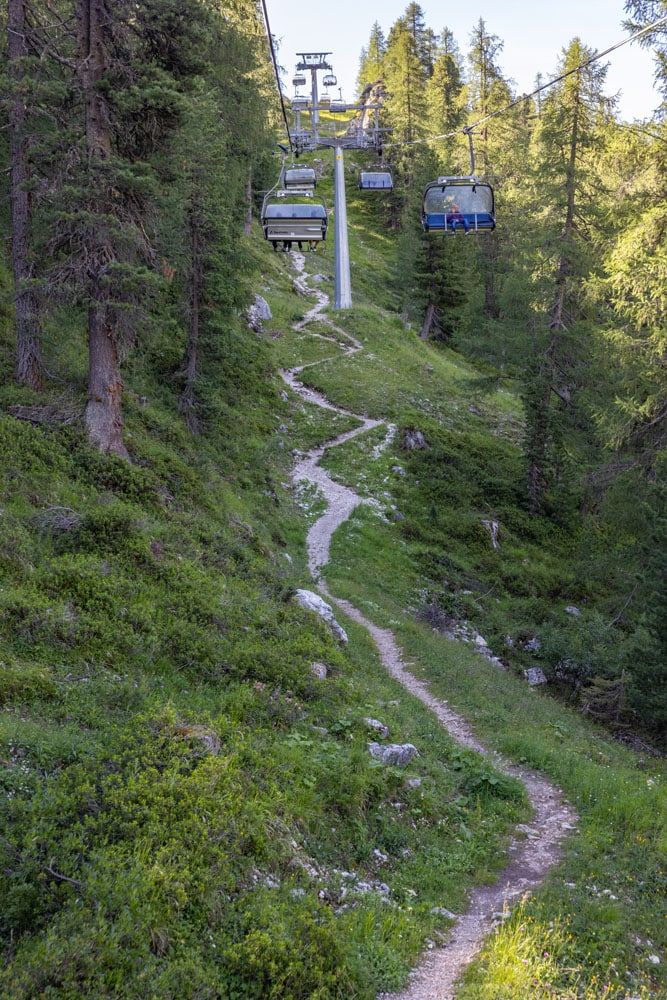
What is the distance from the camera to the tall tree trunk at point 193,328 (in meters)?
20.4

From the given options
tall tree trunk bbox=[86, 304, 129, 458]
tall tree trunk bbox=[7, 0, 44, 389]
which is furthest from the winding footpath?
tall tree trunk bbox=[7, 0, 44, 389]

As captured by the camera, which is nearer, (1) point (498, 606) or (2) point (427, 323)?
(1) point (498, 606)

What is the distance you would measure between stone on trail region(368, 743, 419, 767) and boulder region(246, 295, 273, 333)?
103 feet

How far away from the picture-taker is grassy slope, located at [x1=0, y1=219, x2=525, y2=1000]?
520 cm

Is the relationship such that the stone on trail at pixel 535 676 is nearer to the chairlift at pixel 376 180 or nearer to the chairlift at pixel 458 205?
the chairlift at pixel 458 205

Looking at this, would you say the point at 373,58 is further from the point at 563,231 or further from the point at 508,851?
the point at 508,851

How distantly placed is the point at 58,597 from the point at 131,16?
39.2 feet

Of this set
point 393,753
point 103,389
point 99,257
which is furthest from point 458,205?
point 393,753

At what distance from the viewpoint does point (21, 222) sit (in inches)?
567

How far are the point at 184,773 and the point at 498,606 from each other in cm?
1622

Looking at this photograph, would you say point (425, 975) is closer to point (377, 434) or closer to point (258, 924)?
point (258, 924)

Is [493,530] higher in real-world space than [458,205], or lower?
lower

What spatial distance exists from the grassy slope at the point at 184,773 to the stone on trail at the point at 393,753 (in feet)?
0.84

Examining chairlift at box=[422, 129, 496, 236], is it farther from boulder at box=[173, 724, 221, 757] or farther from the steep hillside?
boulder at box=[173, 724, 221, 757]
